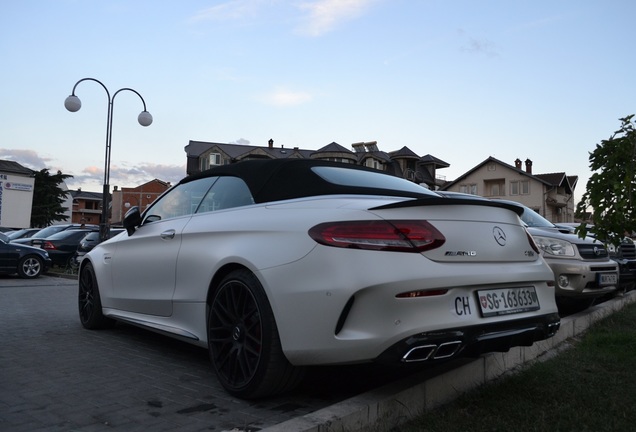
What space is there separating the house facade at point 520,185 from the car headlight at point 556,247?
54.6m

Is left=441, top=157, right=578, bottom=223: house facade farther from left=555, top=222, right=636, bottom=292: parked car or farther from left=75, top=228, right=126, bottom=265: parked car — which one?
left=555, top=222, right=636, bottom=292: parked car

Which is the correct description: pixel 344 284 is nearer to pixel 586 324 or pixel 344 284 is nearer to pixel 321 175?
pixel 321 175

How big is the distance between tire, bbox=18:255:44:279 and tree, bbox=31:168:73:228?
65770 mm

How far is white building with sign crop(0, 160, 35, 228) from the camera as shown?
54.7 metres

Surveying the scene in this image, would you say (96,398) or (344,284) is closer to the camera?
(344,284)

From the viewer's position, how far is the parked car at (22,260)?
14.9 m

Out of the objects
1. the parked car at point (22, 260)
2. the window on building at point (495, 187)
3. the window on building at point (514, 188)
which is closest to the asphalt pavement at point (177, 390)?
the parked car at point (22, 260)

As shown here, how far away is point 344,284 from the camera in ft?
9.38

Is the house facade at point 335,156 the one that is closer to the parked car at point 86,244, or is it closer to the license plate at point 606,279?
the parked car at point 86,244

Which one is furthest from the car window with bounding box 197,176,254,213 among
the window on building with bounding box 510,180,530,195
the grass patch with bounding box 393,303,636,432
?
the window on building with bounding box 510,180,530,195

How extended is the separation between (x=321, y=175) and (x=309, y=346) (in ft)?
4.12

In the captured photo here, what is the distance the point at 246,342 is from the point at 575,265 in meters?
4.47

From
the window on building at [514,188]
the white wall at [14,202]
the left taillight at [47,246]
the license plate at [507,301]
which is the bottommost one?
the license plate at [507,301]

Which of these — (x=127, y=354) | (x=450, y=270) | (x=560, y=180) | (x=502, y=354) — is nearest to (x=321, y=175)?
(x=450, y=270)
